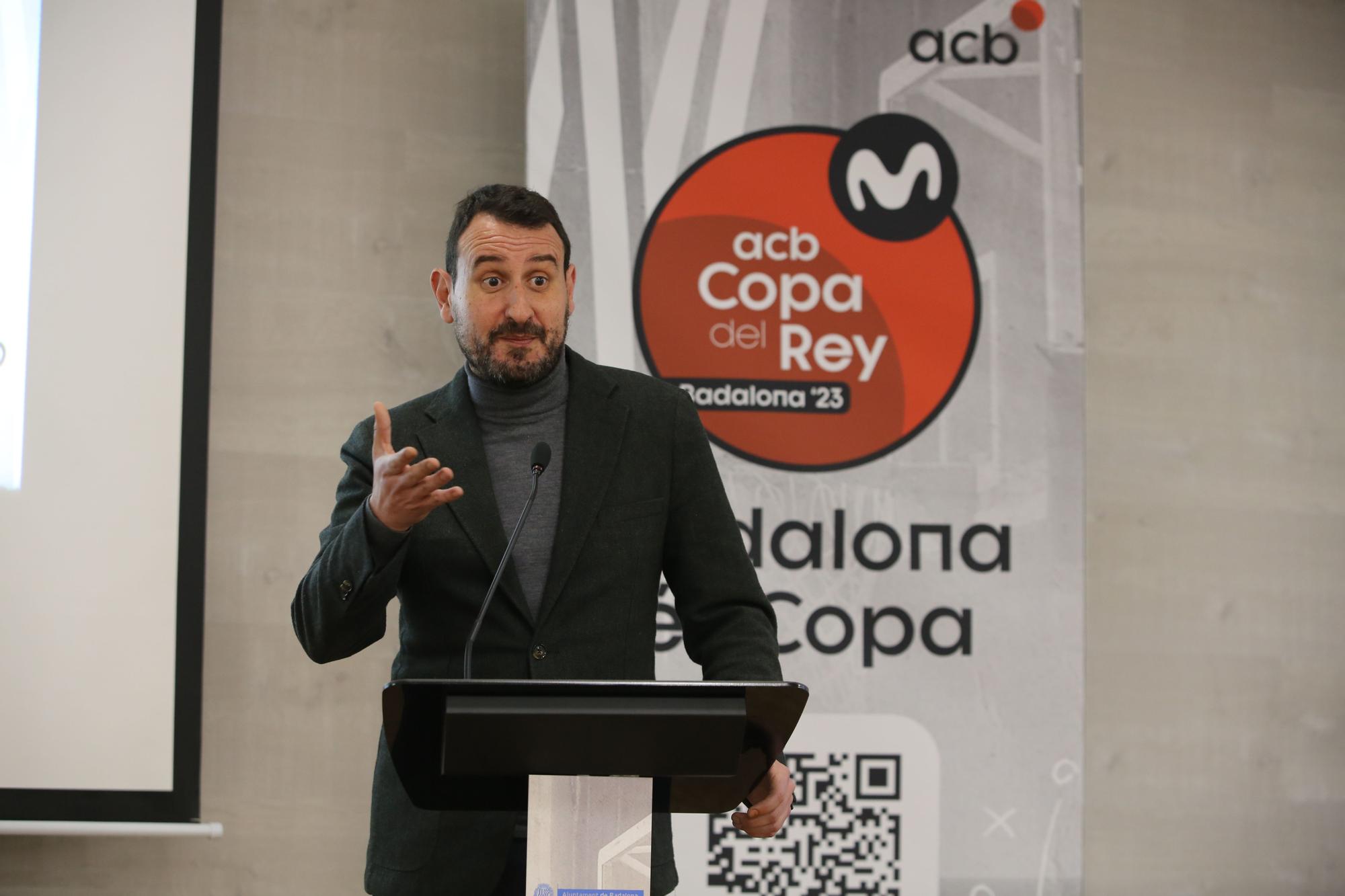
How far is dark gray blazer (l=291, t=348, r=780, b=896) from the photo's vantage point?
1.56 m

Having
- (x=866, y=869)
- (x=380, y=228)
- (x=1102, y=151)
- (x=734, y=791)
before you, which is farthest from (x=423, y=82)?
(x=734, y=791)

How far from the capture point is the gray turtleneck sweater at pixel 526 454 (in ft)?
5.52

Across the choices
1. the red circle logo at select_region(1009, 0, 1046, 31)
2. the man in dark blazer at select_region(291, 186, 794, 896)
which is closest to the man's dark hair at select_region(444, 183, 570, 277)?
the man in dark blazer at select_region(291, 186, 794, 896)

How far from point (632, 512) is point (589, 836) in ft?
1.93

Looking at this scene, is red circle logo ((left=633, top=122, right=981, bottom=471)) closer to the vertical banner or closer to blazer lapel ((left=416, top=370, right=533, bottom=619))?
the vertical banner

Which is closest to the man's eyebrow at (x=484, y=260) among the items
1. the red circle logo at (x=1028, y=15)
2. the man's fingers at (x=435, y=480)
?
the man's fingers at (x=435, y=480)

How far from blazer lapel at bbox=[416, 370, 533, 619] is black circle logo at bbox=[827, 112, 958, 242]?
4.90 feet

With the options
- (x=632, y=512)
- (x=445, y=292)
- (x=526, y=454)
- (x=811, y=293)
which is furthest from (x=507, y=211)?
(x=811, y=293)

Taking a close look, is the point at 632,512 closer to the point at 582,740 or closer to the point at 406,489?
the point at 406,489

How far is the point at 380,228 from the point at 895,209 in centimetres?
132

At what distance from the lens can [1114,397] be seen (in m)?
3.52

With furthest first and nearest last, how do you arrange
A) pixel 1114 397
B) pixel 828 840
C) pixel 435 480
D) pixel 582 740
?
pixel 1114 397 → pixel 828 840 → pixel 435 480 → pixel 582 740

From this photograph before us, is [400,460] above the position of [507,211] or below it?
below

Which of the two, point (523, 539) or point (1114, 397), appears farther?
point (1114, 397)
